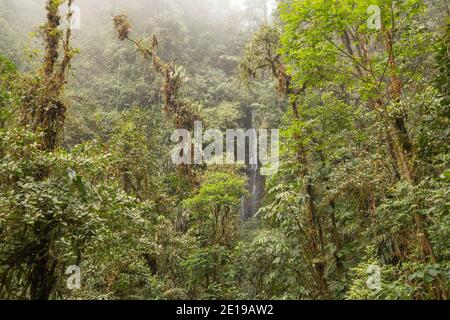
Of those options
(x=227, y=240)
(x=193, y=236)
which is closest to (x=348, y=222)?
(x=227, y=240)

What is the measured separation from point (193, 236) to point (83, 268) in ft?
12.9

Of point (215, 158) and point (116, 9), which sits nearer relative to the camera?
point (215, 158)

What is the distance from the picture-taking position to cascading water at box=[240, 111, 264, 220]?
61.3ft

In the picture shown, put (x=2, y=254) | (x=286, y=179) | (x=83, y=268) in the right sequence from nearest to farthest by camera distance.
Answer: (x=2, y=254)
(x=83, y=268)
(x=286, y=179)

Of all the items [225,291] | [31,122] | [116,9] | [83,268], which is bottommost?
[225,291]

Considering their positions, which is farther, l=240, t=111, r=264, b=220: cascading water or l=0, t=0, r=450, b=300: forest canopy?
l=240, t=111, r=264, b=220: cascading water

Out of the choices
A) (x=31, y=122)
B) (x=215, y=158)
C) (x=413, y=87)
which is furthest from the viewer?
(x=215, y=158)

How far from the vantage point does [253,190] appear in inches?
755

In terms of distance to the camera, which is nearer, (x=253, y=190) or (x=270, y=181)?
(x=270, y=181)

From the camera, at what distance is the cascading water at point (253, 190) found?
61.3 ft

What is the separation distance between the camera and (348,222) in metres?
9.39

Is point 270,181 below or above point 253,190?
below

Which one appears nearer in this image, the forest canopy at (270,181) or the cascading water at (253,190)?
the forest canopy at (270,181)
